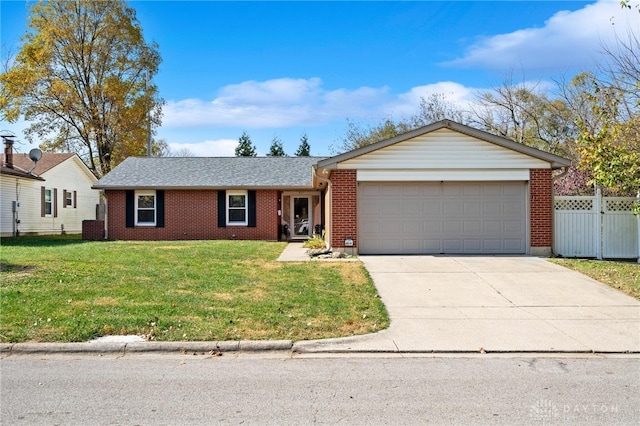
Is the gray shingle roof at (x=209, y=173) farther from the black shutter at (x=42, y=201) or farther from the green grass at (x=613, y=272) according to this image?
the green grass at (x=613, y=272)

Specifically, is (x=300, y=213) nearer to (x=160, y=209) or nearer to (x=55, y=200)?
(x=160, y=209)

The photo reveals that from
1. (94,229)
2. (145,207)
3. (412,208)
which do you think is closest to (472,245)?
(412,208)

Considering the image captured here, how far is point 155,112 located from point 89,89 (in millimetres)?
4717

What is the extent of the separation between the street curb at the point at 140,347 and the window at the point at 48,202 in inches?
977

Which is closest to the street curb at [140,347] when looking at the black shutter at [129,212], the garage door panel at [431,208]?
the garage door panel at [431,208]

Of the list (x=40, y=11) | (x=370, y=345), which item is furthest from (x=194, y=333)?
(x=40, y=11)

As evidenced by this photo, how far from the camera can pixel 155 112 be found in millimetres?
34500

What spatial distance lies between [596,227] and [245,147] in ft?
Answer: 151

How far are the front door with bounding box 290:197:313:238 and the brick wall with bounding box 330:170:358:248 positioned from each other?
8478 millimetres

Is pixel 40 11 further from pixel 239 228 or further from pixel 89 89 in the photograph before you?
pixel 239 228

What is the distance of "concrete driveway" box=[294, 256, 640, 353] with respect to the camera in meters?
6.62

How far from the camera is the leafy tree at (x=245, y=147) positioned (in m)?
56.1

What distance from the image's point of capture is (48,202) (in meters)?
28.5

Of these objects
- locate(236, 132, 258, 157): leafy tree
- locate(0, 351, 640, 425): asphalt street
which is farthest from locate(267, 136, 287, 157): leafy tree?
locate(0, 351, 640, 425): asphalt street
